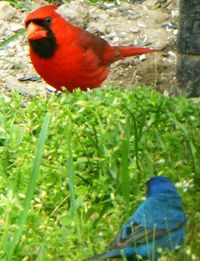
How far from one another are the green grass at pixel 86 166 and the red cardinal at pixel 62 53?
1.97ft

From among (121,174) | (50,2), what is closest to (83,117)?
(121,174)

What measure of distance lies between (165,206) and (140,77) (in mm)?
2630

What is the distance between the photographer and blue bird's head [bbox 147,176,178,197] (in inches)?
165

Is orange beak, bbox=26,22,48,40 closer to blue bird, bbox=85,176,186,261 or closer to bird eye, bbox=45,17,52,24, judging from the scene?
bird eye, bbox=45,17,52,24

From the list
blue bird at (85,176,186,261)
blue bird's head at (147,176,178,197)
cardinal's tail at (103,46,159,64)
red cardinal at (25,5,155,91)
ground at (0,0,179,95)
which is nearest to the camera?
blue bird at (85,176,186,261)

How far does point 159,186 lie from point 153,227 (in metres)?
0.23

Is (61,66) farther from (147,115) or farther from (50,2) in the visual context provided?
(50,2)

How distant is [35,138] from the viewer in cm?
513

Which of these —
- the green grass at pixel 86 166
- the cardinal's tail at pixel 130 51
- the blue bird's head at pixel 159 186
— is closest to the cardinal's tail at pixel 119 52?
the cardinal's tail at pixel 130 51

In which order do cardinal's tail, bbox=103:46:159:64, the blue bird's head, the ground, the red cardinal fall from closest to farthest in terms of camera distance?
the blue bird's head
the red cardinal
cardinal's tail, bbox=103:46:159:64
the ground

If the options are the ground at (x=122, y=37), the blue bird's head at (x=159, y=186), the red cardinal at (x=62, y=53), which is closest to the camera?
the blue bird's head at (x=159, y=186)

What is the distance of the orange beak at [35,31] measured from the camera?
605 centimetres

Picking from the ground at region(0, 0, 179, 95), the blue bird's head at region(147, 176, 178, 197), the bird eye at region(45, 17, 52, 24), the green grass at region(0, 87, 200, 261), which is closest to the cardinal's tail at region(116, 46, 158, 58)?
the ground at region(0, 0, 179, 95)

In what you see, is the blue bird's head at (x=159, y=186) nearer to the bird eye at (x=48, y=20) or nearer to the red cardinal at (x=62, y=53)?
the red cardinal at (x=62, y=53)
